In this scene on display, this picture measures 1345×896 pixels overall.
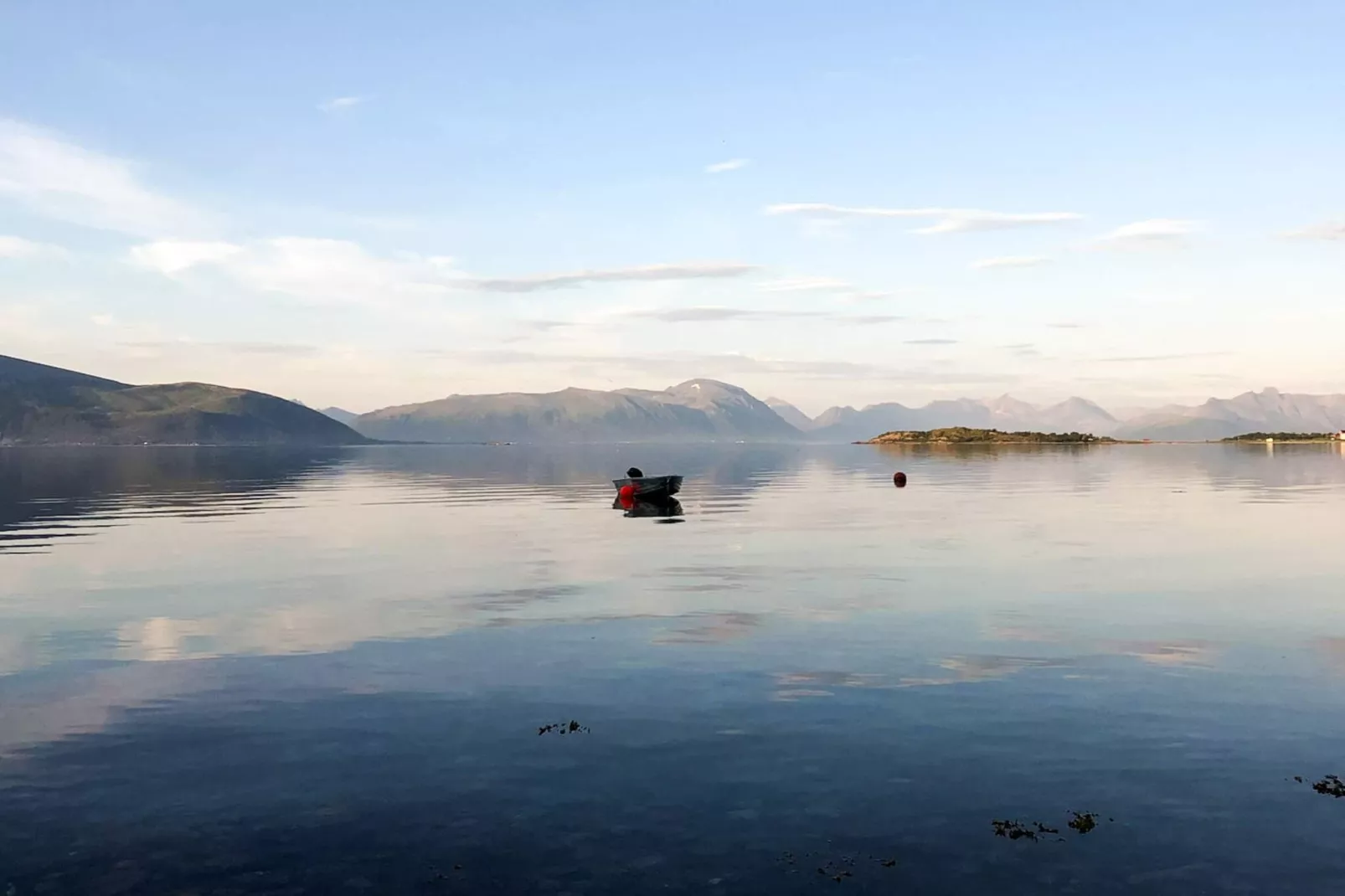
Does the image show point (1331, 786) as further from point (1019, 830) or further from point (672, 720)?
point (672, 720)

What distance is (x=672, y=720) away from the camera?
80.9ft

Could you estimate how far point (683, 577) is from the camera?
165 ft

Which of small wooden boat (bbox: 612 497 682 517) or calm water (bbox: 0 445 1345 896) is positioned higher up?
small wooden boat (bbox: 612 497 682 517)

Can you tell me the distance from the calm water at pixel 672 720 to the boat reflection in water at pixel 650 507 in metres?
30.4

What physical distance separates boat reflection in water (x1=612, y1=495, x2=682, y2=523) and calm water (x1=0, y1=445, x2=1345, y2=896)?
30353mm

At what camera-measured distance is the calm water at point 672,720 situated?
54.5 ft

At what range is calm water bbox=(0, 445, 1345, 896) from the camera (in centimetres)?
1662

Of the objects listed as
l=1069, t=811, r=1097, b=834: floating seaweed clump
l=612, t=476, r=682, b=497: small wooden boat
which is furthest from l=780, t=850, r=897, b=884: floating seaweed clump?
l=612, t=476, r=682, b=497: small wooden boat

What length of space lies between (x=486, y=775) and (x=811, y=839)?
22.4 feet

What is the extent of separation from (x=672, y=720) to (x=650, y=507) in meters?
74.5

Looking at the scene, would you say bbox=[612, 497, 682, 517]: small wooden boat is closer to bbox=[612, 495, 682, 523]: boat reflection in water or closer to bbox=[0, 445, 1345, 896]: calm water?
bbox=[612, 495, 682, 523]: boat reflection in water

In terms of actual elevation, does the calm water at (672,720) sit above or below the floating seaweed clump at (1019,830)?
above

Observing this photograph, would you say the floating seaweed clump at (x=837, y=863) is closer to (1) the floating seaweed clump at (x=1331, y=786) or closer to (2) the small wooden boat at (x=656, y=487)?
(1) the floating seaweed clump at (x=1331, y=786)

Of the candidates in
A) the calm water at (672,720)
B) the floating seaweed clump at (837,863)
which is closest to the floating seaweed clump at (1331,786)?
the calm water at (672,720)
